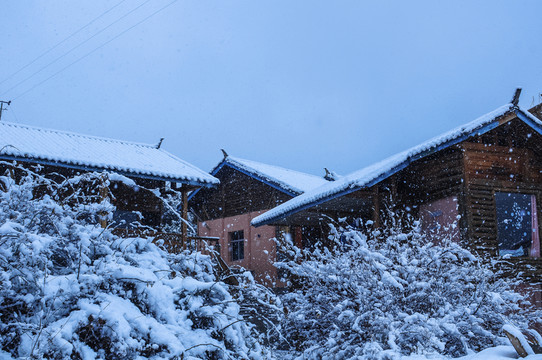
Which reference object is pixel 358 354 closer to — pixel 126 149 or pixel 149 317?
pixel 149 317

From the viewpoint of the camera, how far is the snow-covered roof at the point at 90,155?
1179cm

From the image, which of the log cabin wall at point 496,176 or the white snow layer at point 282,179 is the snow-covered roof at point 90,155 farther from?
the log cabin wall at point 496,176

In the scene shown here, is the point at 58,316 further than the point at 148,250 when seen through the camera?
No

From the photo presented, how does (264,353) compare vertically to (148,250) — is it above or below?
below

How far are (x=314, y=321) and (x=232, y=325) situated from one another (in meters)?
3.61

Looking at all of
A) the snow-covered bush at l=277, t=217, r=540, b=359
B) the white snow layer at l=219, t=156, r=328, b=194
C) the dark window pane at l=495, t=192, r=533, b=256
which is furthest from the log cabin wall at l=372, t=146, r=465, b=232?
the white snow layer at l=219, t=156, r=328, b=194

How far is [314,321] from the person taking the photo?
23.9ft

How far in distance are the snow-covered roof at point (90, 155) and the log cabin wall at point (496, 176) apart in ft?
22.4

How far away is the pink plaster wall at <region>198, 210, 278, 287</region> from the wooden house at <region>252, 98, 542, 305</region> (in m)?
6.10

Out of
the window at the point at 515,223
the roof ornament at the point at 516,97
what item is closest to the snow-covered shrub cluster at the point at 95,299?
the roof ornament at the point at 516,97

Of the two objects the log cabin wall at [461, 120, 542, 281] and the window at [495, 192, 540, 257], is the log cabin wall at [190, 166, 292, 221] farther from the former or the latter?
the log cabin wall at [461, 120, 542, 281]

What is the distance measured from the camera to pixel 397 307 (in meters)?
6.71

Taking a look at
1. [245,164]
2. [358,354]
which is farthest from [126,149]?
[358,354]

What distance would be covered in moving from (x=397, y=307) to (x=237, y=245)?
49.5 ft
